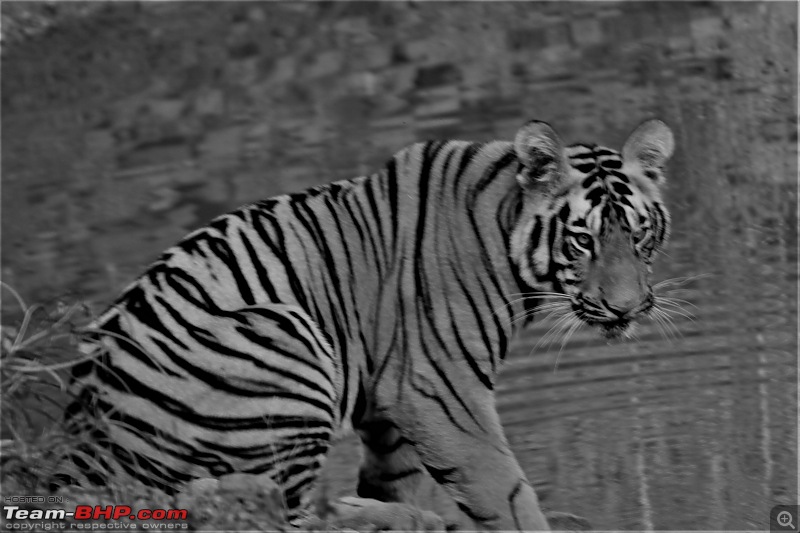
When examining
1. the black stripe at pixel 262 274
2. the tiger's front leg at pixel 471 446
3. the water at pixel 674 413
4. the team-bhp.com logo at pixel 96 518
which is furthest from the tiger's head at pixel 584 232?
the team-bhp.com logo at pixel 96 518

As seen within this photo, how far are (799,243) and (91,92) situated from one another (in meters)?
7.54

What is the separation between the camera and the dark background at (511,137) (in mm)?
7340

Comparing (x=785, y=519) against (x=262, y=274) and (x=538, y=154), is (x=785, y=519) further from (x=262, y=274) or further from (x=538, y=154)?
(x=262, y=274)

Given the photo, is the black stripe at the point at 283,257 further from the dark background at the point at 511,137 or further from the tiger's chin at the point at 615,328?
the tiger's chin at the point at 615,328

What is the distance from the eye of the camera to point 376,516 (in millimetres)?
5578

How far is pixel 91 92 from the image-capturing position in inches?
563

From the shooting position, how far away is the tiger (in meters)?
5.25

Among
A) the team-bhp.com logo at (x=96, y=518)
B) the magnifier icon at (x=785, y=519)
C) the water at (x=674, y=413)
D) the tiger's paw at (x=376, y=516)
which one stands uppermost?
the water at (x=674, y=413)

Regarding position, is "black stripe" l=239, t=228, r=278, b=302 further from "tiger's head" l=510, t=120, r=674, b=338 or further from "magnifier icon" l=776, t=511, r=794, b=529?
"magnifier icon" l=776, t=511, r=794, b=529

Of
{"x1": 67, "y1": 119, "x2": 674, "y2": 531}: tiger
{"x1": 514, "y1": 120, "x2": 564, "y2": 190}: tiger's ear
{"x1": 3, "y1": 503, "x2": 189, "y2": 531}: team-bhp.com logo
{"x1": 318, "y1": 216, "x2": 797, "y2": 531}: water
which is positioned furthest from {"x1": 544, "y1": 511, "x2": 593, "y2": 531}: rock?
{"x1": 3, "y1": 503, "x2": 189, "y2": 531}: team-bhp.com logo

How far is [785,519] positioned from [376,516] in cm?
194

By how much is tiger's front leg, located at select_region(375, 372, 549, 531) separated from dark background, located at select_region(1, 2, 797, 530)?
3.50 ft

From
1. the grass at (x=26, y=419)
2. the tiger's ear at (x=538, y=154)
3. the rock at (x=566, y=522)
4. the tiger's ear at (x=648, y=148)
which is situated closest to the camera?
the grass at (x=26, y=419)

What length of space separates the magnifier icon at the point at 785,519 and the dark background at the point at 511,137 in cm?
17
